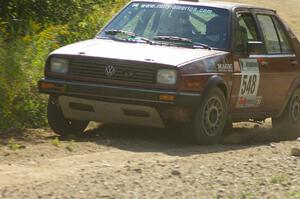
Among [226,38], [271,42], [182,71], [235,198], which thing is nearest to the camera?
[235,198]

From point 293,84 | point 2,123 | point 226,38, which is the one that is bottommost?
point 2,123

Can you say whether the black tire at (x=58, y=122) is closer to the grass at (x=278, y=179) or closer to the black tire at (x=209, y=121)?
the black tire at (x=209, y=121)

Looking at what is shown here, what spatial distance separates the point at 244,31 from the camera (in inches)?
395

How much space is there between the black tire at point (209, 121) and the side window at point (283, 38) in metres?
2.03

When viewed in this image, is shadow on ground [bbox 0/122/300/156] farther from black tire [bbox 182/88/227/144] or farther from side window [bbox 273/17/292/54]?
side window [bbox 273/17/292/54]

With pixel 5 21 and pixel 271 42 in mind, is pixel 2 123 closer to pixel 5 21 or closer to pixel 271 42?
pixel 5 21

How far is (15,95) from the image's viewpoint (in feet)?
32.4

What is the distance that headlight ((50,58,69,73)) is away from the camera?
8938mm

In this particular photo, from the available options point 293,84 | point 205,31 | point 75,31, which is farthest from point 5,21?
point 293,84

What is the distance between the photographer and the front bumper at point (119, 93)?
27.7ft

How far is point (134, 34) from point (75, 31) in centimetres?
285

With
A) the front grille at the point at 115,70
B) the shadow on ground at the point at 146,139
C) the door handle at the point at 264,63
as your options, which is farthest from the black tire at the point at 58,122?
the door handle at the point at 264,63

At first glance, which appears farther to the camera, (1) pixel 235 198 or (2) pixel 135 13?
(2) pixel 135 13

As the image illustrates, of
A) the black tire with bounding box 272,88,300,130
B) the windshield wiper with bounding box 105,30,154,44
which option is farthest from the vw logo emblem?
the black tire with bounding box 272,88,300,130
